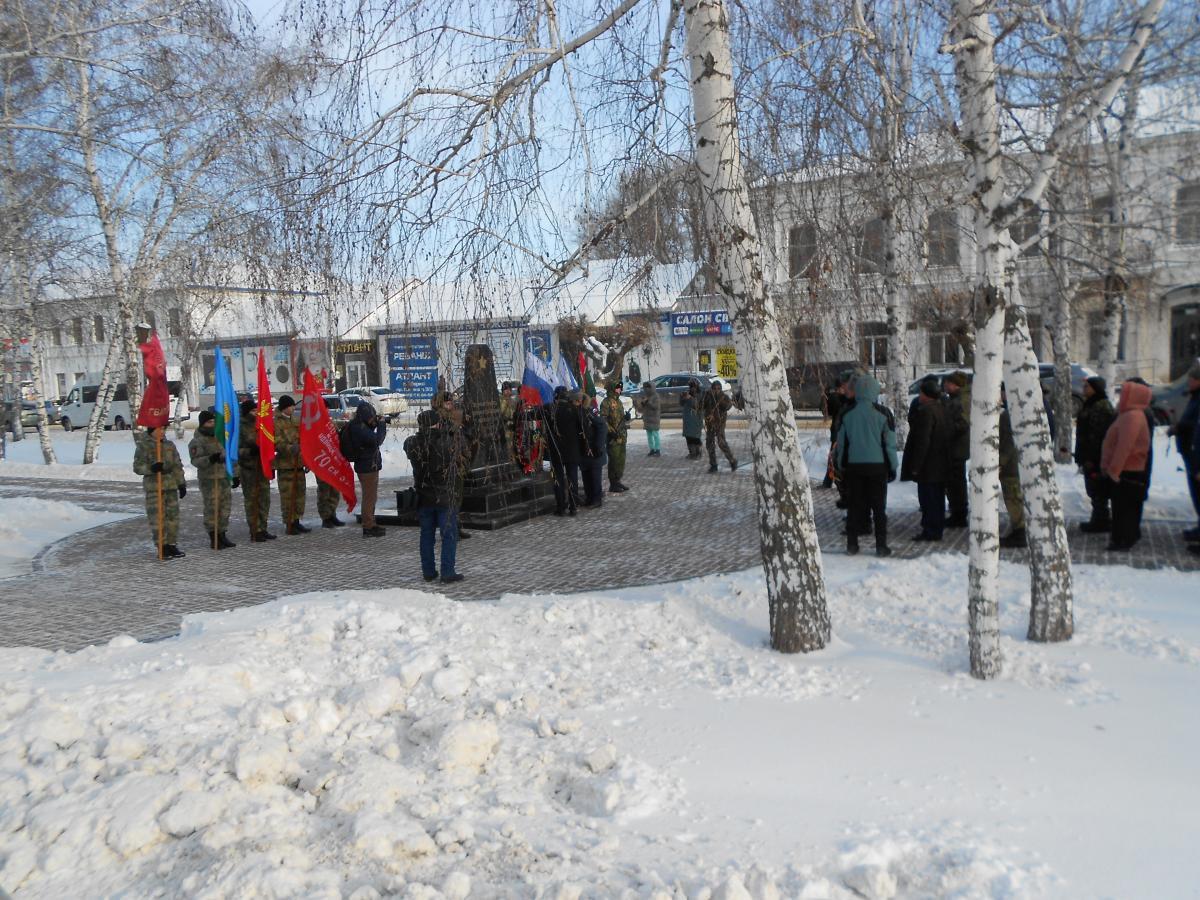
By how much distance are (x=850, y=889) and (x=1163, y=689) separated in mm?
3122

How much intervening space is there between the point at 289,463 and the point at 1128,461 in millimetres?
10589

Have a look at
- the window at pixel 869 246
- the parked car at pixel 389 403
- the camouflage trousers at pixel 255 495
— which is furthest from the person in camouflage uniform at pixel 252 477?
the window at pixel 869 246

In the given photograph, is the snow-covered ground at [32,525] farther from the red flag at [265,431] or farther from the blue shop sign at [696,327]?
the blue shop sign at [696,327]

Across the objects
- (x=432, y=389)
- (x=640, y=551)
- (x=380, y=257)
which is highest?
(x=380, y=257)

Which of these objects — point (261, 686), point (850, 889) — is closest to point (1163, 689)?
point (850, 889)

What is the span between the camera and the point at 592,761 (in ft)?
15.3

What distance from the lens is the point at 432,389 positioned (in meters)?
6.49

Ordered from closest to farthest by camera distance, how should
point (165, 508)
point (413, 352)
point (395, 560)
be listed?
point (413, 352)
point (395, 560)
point (165, 508)

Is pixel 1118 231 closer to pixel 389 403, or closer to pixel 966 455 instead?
pixel 966 455

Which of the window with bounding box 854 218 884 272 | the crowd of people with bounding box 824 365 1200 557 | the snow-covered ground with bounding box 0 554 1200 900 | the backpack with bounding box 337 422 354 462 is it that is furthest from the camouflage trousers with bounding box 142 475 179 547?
the window with bounding box 854 218 884 272

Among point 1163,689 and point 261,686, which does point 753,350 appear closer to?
point 1163,689

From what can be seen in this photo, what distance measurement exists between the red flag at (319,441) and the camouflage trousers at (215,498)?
1135mm

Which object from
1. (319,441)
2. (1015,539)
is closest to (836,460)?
(1015,539)

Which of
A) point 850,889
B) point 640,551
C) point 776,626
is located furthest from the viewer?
point 640,551
